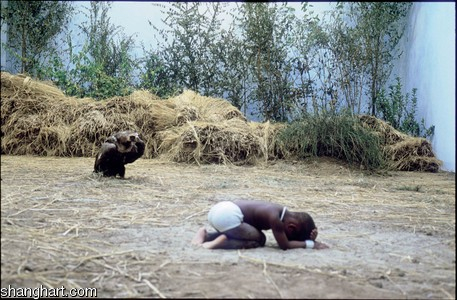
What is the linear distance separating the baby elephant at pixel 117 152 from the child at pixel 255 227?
2406mm

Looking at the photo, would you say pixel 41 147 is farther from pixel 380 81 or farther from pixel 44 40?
pixel 380 81

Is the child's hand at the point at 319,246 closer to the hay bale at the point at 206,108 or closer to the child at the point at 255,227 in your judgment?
the child at the point at 255,227

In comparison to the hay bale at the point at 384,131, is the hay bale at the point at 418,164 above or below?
below

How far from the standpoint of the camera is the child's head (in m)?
2.61

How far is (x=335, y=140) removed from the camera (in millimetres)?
6793

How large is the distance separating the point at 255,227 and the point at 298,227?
20 cm

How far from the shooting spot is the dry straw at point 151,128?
7.17 m

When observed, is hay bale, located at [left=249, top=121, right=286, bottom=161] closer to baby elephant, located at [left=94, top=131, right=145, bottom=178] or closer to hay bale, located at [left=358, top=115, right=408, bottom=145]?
hay bale, located at [left=358, top=115, right=408, bottom=145]

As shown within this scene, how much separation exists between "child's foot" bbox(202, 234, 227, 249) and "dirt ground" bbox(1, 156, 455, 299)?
51 mm

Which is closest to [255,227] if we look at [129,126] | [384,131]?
[129,126]

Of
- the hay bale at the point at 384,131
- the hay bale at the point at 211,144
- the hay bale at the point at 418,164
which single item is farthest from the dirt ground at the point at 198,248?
the hay bale at the point at 384,131

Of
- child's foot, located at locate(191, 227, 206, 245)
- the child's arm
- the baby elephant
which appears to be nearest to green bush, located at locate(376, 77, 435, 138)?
the baby elephant

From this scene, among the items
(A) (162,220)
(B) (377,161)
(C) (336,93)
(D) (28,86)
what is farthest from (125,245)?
(C) (336,93)

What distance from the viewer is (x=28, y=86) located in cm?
797
